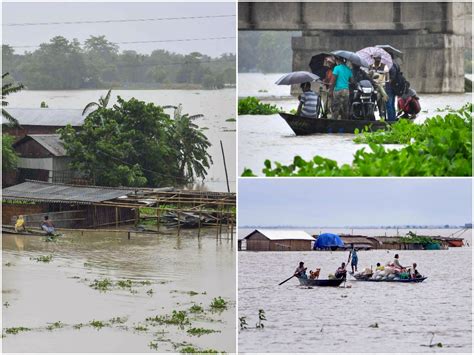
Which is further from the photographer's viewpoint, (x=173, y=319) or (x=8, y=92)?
(x=8, y=92)

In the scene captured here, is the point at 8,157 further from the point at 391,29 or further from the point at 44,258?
the point at 391,29

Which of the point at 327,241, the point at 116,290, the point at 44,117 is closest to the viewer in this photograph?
the point at 327,241

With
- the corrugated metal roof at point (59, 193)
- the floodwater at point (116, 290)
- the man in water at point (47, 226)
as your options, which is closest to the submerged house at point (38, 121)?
the corrugated metal roof at point (59, 193)

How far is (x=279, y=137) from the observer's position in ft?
17.7

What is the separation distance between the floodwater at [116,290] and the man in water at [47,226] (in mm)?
135

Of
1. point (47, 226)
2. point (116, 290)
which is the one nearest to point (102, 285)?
point (116, 290)

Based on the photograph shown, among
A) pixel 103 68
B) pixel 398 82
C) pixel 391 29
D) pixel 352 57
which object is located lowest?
pixel 398 82

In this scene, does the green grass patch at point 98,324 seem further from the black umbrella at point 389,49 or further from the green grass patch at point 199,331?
the black umbrella at point 389,49

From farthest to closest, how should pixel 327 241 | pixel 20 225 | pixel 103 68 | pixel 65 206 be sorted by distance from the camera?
pixel 103 68 → pixel 65 206 → pixel 20 225 → pixel 327 241

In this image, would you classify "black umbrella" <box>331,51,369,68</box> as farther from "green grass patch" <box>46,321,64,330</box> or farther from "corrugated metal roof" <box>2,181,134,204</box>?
"corrugated metal roof" <box>2,181,134,204</box>

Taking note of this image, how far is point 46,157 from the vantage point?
13.0 meters

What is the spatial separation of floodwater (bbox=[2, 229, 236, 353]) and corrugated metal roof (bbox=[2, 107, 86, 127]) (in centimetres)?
156

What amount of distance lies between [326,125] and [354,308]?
83 cm

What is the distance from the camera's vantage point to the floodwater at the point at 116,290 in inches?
339
